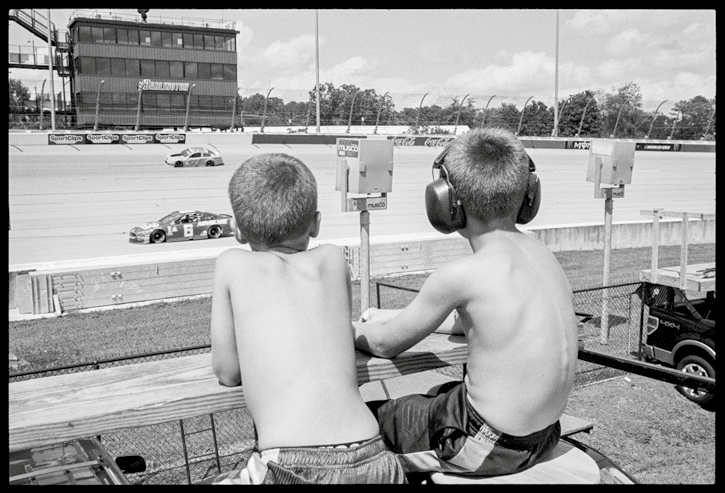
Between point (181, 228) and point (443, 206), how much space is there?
17860mm

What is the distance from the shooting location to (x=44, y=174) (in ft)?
103

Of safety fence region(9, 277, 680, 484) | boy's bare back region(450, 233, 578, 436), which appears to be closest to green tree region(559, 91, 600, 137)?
safety fence region(9, 277, 680, 484)

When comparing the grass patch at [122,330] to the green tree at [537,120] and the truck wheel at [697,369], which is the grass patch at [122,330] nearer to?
the truck wheel at [697,369]

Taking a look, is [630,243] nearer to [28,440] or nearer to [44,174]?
[28,440]

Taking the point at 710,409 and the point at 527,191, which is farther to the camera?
the point at 710,409

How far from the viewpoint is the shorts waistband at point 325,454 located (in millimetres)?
1848

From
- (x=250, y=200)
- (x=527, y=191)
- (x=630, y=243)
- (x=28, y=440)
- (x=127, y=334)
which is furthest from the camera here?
(x=630, y=243)

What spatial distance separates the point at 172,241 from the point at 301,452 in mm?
18135

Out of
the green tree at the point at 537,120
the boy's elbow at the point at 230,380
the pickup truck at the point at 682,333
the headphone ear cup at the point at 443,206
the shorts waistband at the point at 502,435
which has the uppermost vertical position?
the green tree at the point at 537,120

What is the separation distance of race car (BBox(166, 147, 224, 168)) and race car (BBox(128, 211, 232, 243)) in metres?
14.9

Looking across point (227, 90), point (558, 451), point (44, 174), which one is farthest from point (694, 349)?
point (227, 90)

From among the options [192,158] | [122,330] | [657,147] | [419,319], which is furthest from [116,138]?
[419,319]

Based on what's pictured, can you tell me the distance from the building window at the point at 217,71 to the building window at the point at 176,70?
239 centimetres

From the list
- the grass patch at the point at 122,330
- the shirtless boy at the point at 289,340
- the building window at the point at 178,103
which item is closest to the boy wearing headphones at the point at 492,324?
the shirtless boy at the point at 289,340
